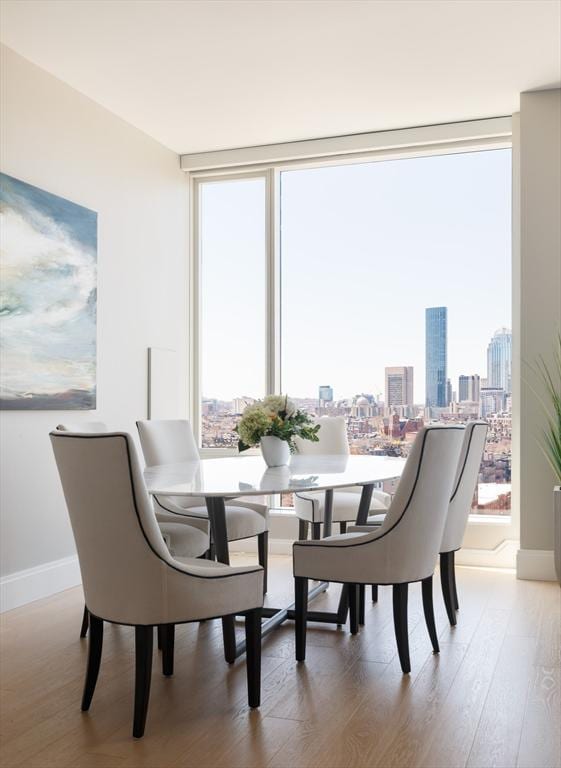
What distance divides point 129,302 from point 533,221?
8.66 feet

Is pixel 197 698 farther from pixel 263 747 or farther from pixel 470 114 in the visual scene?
pixel 470 114

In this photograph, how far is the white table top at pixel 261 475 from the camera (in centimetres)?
296

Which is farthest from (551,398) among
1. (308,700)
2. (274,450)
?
(308,700)

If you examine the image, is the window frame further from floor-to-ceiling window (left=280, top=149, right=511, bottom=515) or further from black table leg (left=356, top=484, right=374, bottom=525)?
black table leg (left=356, top=484, right=374, bottom=525)

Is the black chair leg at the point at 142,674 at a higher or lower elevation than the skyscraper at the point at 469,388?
lower

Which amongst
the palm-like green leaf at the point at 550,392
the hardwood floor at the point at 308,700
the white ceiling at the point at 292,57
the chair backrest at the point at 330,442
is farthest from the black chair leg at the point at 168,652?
the white ceiling at the point at 292,57

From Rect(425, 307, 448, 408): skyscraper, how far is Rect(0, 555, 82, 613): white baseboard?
2.62 meters

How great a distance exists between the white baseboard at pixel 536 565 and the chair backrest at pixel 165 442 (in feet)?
6.84

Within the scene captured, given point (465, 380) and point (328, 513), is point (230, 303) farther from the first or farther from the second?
point (328, 513)

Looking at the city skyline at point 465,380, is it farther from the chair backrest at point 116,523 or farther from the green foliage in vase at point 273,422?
the chair backrest at point 116,523

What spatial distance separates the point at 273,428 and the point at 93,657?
1.40 m

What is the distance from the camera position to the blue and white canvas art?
13.8ft

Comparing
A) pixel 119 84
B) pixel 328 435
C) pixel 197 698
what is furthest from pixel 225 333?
pixel 197 698

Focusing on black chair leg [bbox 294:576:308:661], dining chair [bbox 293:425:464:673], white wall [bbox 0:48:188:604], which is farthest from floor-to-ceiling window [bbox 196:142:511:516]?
black chair leg [bbox 294:576:308:661]
